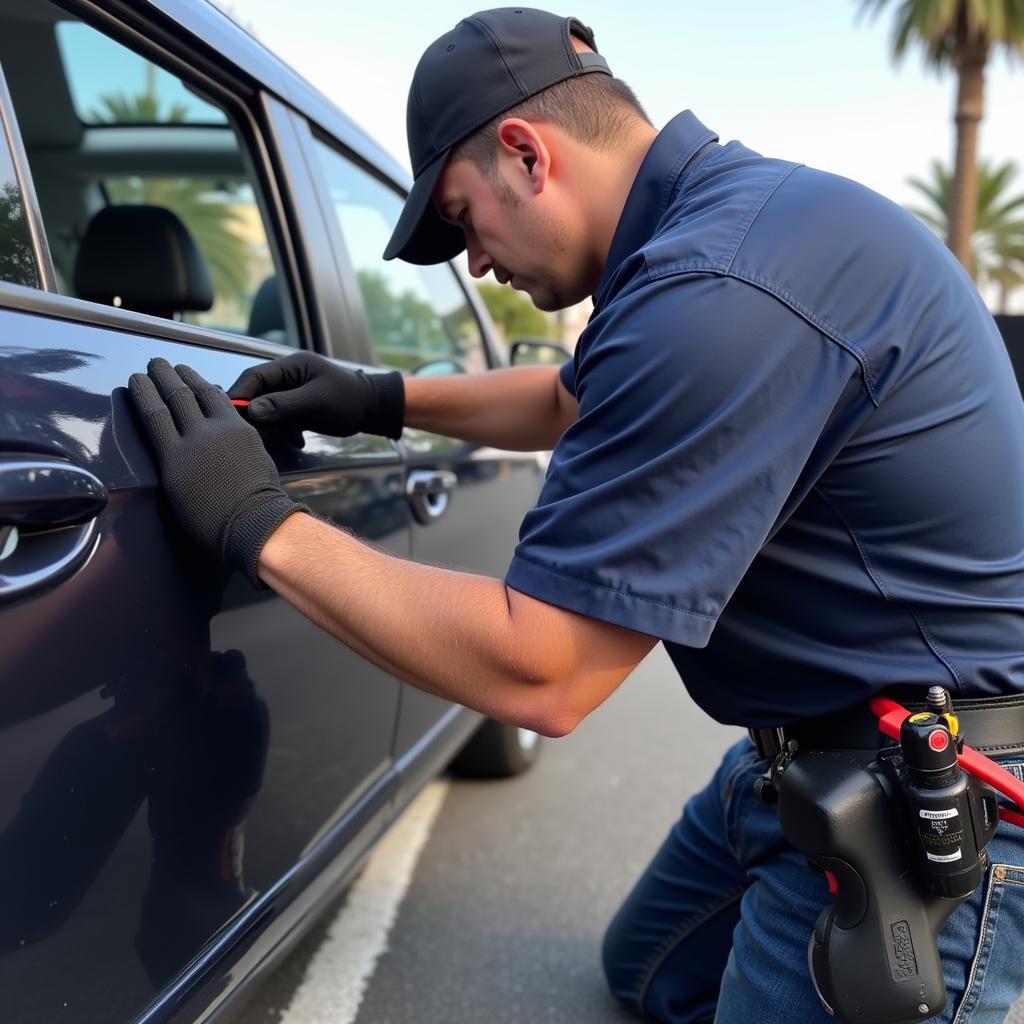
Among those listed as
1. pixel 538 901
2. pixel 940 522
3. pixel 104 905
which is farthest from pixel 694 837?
pixel 104 905

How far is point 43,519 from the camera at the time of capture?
3.51ft

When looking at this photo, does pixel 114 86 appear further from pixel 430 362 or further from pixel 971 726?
pixel 971 726

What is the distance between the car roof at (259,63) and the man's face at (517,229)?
47 cm

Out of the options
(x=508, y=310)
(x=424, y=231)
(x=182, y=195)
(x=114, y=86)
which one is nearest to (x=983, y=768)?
(x=424, y=231)

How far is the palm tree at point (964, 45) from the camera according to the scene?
15.4 meters

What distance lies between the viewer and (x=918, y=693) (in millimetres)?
1457

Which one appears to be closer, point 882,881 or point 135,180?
point 882,881

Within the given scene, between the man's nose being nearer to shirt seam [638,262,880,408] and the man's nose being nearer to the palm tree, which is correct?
shirt seam [638,262,880,408]

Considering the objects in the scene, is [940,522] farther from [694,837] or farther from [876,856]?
[694,837]

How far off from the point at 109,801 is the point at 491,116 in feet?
3.51

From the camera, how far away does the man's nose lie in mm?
1705

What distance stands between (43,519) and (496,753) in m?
2.46

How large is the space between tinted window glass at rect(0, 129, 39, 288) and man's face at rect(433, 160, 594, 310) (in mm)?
627

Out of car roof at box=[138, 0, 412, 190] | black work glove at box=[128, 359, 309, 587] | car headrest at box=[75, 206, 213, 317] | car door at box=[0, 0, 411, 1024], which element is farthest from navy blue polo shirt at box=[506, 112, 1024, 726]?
car headrest at box=[75, 206, 213, 317]
